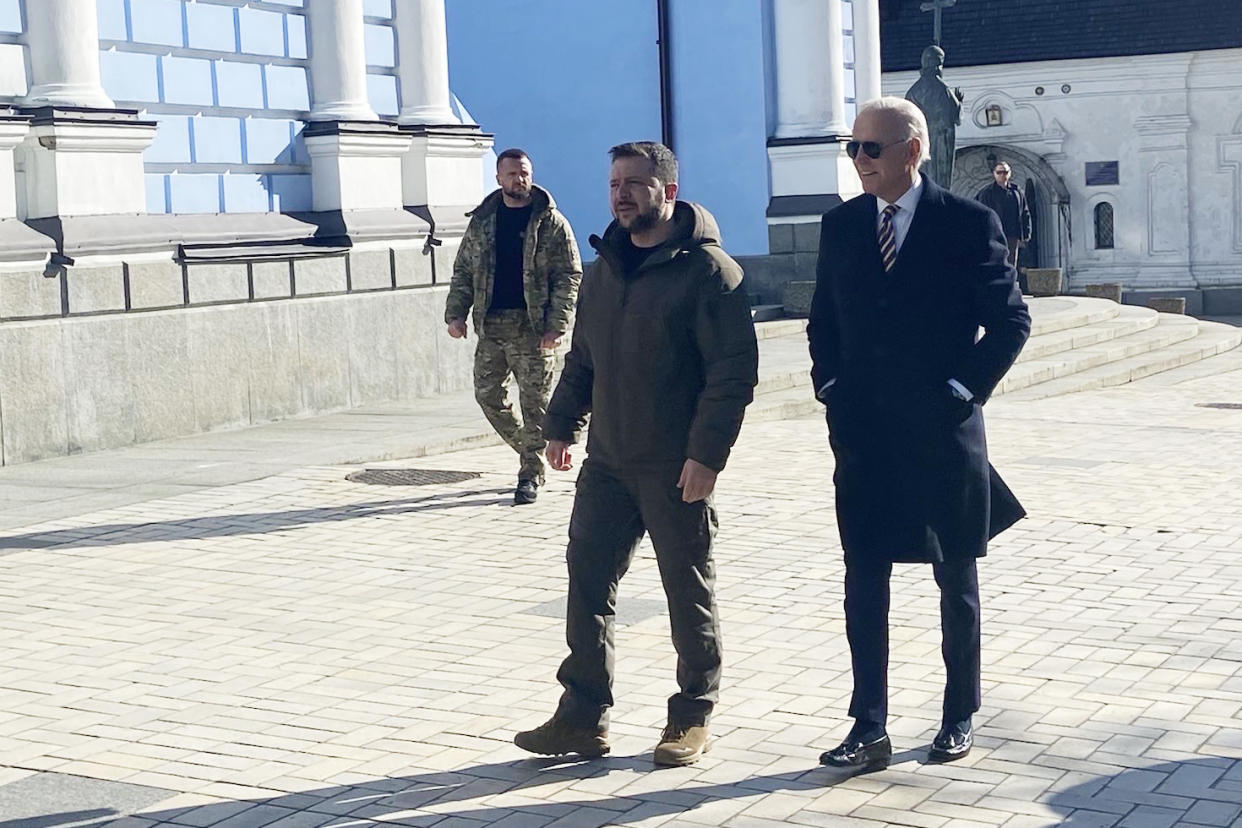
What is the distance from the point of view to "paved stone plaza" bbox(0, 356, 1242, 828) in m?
5.07

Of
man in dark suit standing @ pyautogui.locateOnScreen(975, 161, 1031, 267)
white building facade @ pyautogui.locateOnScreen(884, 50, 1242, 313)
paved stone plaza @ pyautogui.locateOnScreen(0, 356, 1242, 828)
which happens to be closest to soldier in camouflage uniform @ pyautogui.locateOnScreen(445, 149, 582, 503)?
paved stone plaza @ pyautogui.locateOnScreen(0, 356, 1242, 828)

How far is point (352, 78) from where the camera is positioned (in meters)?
14.9

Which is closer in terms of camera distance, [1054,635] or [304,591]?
[1054,635]

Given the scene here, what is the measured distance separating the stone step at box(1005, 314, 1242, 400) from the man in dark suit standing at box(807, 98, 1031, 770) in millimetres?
10966

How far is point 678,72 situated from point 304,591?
15711mm

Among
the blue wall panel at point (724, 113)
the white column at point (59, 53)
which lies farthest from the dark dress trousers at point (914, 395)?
the blue wall panel at point (724, 113)

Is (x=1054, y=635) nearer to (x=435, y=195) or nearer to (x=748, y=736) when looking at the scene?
(x=748, y=736)

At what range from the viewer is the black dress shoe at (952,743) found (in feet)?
17.5

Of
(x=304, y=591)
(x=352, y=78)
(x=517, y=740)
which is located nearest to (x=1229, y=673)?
(x=517, y=740)

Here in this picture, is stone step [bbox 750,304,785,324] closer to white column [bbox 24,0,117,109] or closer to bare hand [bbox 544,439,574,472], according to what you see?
white column [bbox 24,0,117,109]

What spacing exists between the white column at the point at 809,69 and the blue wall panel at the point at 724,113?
0.90 feet

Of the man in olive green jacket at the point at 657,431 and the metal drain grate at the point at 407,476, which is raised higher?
the man in olive green jacket at the point at 657,431

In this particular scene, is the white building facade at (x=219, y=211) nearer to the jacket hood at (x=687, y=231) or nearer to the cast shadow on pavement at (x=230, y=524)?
the cast shadow on pavement at (x=230, y=524)

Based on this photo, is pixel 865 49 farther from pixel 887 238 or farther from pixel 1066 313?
pixel 887 238
